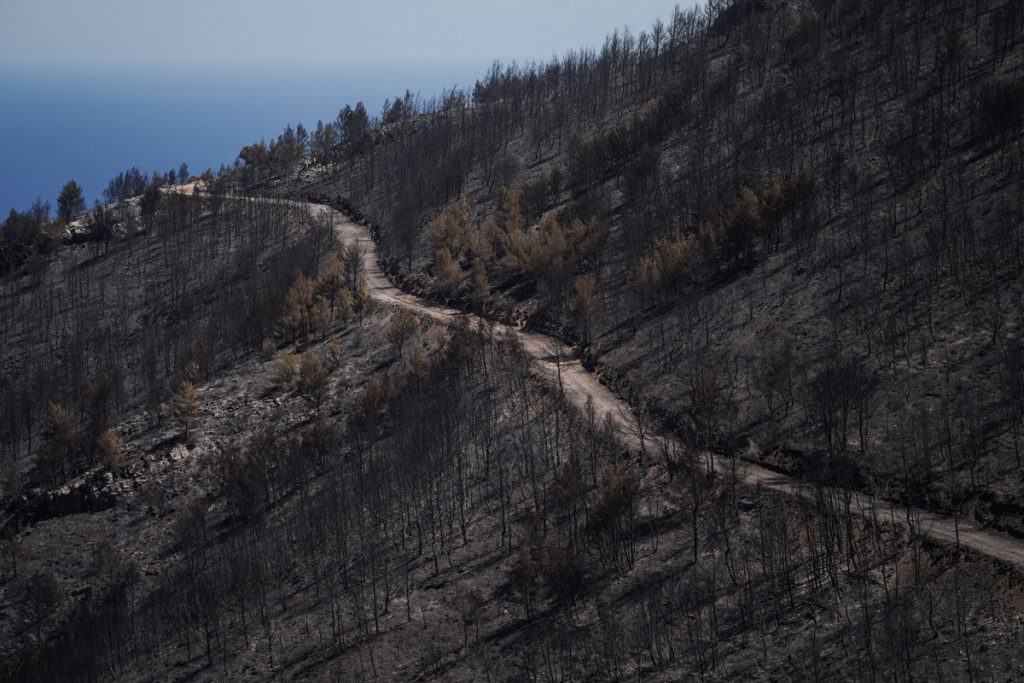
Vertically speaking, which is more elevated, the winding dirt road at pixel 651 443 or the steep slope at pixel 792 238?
the steep slope at pixel 792 238

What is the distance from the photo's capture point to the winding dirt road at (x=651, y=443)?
1443 inches

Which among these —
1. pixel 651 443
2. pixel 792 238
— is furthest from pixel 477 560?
pixel 792 238

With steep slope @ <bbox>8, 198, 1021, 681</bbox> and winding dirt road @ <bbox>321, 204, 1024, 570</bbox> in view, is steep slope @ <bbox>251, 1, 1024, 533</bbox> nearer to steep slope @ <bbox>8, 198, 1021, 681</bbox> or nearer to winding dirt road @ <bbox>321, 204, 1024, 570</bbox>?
winding dirt road @ <bbox>321, 204, 1024, 570</bbox>

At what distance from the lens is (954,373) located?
44844 mm

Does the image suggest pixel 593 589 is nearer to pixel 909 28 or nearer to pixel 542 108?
pixel 909 28

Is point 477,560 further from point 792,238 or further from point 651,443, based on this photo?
point 792,238

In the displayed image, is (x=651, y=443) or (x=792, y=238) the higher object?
(x=792, y=238)

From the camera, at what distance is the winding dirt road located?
1443 inches

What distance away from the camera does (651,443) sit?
4888 centimetres

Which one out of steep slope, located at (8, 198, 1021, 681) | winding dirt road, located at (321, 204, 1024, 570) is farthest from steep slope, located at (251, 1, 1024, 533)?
steep slope, located at (8, 198, 1021, 681)

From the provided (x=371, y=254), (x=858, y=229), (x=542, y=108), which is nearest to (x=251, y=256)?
(x=371, y=254)

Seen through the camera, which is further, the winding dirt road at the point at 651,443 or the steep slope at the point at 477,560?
the winding dirt road at the point at 651,443

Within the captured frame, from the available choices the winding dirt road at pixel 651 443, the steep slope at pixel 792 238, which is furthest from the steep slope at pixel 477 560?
the steep slope at pixel 792 238

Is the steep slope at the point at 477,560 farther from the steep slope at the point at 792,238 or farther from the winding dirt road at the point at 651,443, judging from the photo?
the steep slope at the point at 792,238
